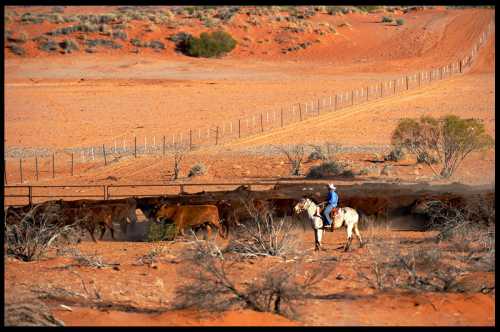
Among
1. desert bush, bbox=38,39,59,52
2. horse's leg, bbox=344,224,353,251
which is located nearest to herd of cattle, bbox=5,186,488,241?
horse's leg, bbox=344,224,353,251

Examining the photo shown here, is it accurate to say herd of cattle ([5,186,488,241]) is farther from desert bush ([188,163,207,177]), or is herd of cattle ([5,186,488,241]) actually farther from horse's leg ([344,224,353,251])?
desert bush ([188,163,207,177])

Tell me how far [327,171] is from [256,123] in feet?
44.4

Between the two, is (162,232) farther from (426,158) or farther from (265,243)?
(426,158)

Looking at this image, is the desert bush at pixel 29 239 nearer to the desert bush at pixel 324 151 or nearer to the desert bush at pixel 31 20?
the desert bush at pixel 324 151

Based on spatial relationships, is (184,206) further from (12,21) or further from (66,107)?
(12,21)

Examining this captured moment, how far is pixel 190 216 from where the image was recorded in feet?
67.7

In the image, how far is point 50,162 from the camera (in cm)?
3703

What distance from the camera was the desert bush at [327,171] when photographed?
103 feet

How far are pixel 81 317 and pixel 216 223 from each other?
7.83 meters

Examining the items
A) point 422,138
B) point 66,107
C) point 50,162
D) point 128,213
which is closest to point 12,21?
point 66,107

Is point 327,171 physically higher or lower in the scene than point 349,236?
higher

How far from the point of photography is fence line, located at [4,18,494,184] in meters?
38.0

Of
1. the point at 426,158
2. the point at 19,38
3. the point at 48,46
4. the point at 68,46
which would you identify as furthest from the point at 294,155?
the point at 19,38

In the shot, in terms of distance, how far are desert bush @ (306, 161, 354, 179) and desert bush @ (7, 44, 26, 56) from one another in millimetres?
41486
